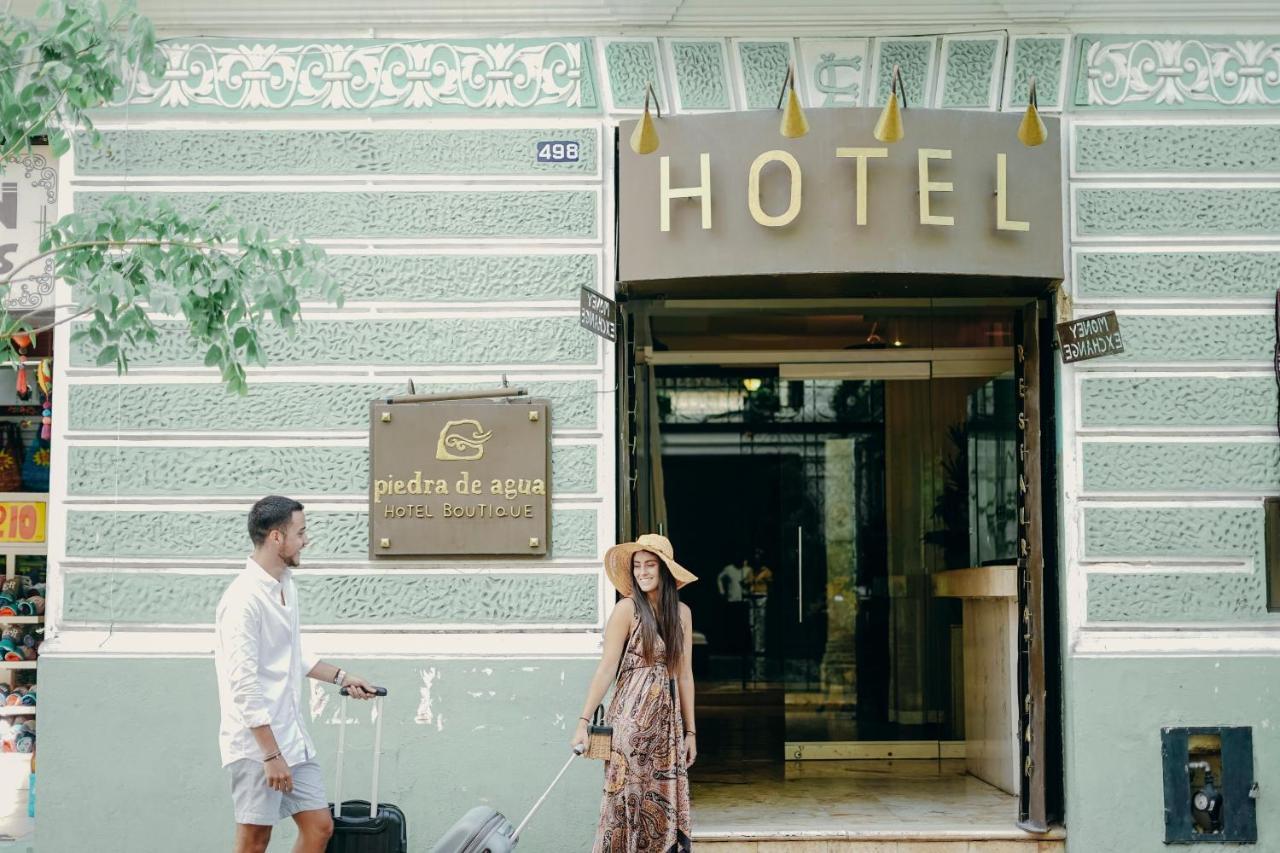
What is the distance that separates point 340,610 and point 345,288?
1.70 m

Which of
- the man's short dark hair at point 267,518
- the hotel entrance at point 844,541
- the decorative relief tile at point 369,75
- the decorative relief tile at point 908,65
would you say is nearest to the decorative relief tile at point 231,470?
the hotel entrance at point 844,541

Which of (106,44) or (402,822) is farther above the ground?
(106,44)

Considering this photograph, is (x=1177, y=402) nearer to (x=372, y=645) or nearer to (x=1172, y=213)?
(x=1172, y=213)

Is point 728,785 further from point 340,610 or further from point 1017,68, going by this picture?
point 1017,68

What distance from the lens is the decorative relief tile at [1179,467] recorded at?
303 inches

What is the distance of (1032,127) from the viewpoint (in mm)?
7301

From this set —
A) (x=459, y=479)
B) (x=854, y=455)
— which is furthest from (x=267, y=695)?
(x=854, y=455)

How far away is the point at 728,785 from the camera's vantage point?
9133mm

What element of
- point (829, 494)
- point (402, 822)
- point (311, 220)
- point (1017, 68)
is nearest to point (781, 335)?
point (829, 494)

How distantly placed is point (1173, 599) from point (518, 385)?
3607mm

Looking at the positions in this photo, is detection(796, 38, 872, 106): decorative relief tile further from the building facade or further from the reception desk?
the reception desk

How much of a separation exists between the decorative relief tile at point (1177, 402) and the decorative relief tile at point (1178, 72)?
1.48m

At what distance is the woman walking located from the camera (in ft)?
22.3

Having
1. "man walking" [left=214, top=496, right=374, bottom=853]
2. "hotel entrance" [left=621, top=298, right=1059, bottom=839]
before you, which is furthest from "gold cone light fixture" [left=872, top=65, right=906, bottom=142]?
"man walking" [left=214, top=496, right=374, bottom=853]
